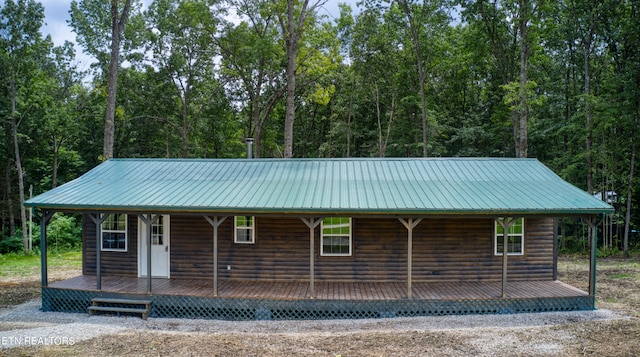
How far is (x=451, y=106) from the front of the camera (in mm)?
29969

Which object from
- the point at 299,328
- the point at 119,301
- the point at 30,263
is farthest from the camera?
the point at 30,263

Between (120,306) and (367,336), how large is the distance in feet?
20.2

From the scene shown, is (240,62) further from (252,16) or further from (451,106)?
(451,106)

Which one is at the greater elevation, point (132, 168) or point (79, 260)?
point (132, 168)

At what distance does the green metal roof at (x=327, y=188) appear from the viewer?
9938 mm

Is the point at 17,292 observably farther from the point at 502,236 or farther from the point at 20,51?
the point at 502,236

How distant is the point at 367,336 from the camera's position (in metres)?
8.47

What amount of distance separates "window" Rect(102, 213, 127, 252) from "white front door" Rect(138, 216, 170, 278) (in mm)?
546

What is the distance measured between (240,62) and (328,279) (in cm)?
1732

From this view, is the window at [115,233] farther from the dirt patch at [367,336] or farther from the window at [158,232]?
the dirt patch at [367,336]

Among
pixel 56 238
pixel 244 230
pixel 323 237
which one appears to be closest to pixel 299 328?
pixel 323 237

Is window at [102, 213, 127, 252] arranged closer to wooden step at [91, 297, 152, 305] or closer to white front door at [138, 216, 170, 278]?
white front door at [138, 216, 170, 278]

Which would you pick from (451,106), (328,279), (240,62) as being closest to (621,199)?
(451,106)

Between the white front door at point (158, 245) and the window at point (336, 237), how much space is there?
4.28 m
